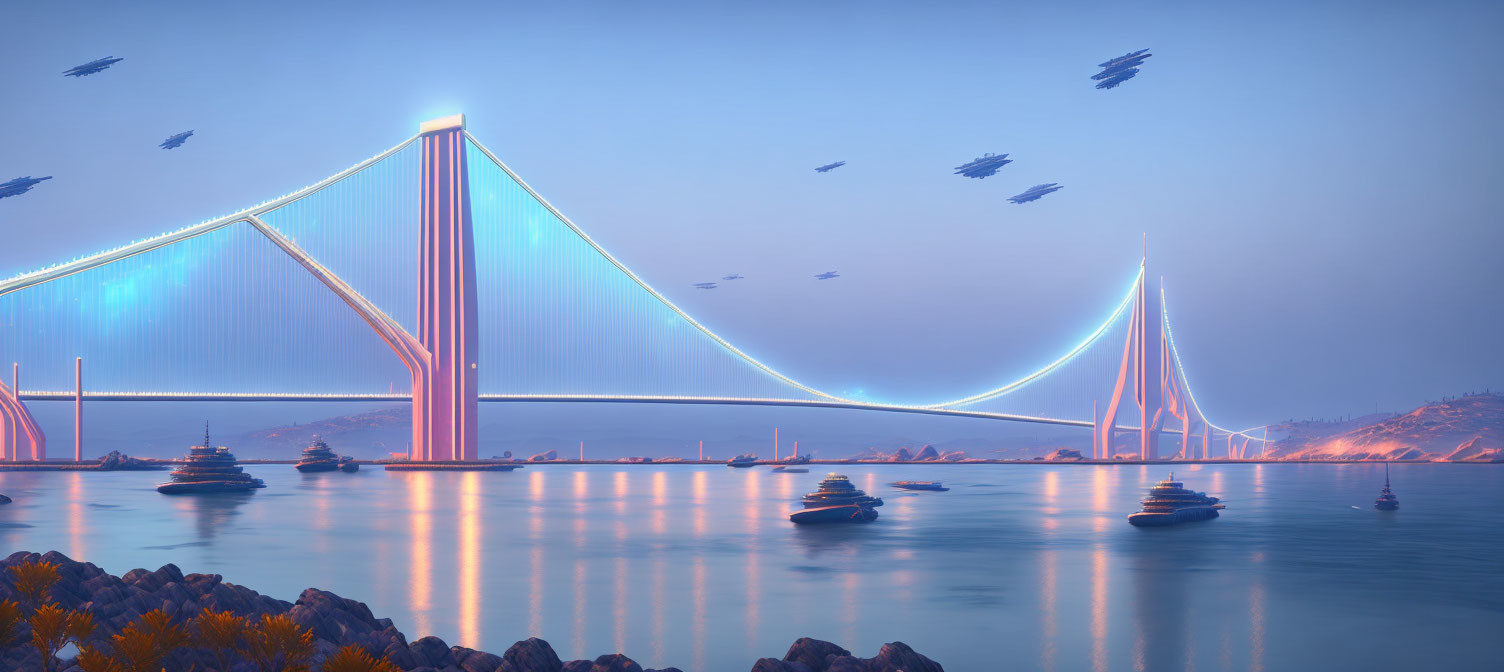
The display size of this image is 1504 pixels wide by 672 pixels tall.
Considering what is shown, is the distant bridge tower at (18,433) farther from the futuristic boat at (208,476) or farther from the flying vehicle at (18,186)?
the flying vehicle at (18,186)

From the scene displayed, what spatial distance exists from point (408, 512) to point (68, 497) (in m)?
23.5

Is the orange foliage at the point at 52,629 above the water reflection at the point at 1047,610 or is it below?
above

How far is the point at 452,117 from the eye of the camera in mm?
88375

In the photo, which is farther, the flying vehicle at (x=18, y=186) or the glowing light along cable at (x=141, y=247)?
the glowing light along cable at (x=141, y=247)

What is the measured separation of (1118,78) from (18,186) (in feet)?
129

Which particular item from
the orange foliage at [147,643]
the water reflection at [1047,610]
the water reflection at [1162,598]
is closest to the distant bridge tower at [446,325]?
the water reflection at [1162,598]

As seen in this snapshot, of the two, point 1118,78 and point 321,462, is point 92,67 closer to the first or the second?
point 1118,78

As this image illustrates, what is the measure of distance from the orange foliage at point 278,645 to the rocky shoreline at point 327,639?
390mm

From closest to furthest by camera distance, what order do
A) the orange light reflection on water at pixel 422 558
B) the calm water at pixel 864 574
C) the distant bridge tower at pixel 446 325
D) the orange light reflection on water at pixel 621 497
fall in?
the calm water at pixel 864 574
the orange light reflection on water at pixel 422 558
the orange light reflection on water at pixel 621 497
the distant bridge tower at pixel 446 325

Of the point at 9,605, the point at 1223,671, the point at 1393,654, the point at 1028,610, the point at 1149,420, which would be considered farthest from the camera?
the point at 1149,420

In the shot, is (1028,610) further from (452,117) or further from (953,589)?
(452,117)

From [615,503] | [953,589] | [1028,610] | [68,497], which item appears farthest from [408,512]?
[1028,610]

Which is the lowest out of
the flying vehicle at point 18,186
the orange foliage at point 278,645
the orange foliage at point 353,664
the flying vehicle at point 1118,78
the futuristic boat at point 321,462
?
the futuristic boat at point 321,462

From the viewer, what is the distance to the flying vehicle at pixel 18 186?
4297 centimetres
